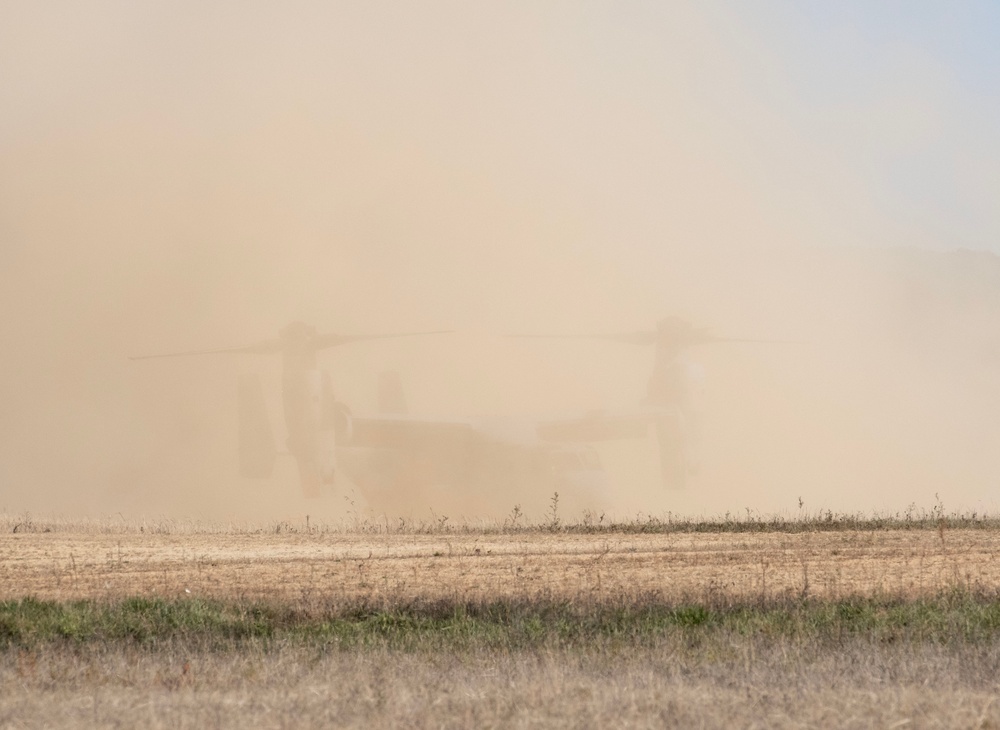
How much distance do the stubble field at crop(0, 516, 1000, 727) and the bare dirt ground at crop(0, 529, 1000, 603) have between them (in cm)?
9

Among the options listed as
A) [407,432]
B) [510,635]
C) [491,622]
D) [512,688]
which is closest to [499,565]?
[491,622]

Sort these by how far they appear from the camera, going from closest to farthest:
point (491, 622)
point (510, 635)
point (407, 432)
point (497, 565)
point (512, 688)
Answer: point (512, 688) < point (510, 635) < point (491, 622) < point (497, 565) < point (407, 432)

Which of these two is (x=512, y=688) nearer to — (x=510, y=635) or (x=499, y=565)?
(x=510, y=635)

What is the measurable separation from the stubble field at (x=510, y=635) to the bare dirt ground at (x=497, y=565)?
0.31ft

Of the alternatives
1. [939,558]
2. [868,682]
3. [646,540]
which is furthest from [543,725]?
[646,540]

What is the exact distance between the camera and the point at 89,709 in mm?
7062

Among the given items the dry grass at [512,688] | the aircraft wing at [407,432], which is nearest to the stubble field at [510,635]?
the dry grass at [512,688]

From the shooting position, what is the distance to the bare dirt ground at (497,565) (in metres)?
14.1

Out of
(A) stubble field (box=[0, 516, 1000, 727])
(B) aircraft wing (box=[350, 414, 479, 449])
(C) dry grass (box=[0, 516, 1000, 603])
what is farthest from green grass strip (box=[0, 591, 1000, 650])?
(B) aircraft wing (box=[350, 414, 479, 449])

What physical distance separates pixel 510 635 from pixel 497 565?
→ 693 centimetres

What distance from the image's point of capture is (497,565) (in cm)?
1714

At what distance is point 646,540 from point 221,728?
49.1 ft

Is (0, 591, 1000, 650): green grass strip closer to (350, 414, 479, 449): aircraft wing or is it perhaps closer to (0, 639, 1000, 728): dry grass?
(0, 639, 1000, 728): dry grass

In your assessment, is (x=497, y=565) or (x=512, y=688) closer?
(x=512, y=688)
